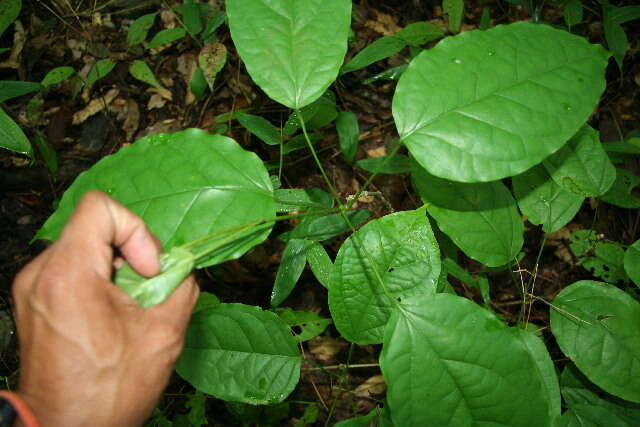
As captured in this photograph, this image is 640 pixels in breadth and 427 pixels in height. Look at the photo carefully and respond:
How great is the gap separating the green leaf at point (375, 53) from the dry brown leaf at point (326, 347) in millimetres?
1348

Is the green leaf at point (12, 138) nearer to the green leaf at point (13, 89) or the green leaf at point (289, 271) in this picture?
the green leaf at point (13, 89)

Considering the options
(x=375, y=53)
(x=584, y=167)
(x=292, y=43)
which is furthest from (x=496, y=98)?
(x=375, y=53)

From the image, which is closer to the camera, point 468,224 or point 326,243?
point 468,224

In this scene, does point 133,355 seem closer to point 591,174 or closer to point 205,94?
point 591,174

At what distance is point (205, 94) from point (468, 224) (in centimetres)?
188

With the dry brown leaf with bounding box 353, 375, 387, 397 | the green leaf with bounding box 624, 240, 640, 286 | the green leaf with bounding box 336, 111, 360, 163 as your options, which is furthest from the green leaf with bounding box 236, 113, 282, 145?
the green leaf with bounding box 624, 240, 640, 286

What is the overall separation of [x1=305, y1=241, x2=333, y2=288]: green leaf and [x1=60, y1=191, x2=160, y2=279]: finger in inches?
32.5

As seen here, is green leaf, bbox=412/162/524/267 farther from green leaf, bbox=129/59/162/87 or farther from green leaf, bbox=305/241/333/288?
green leaf, bbox=129/59/162/87

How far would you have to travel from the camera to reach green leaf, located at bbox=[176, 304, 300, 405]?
140cm

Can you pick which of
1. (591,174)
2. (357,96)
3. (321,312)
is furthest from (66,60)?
(591,174)

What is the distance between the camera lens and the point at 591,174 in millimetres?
1587

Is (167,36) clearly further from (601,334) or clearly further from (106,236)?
(601,334)

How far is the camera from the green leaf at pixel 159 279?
33.2 inches

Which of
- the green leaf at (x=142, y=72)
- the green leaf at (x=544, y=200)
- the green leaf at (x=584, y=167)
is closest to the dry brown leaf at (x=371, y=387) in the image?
the green leaf at (x=544, y=200)
